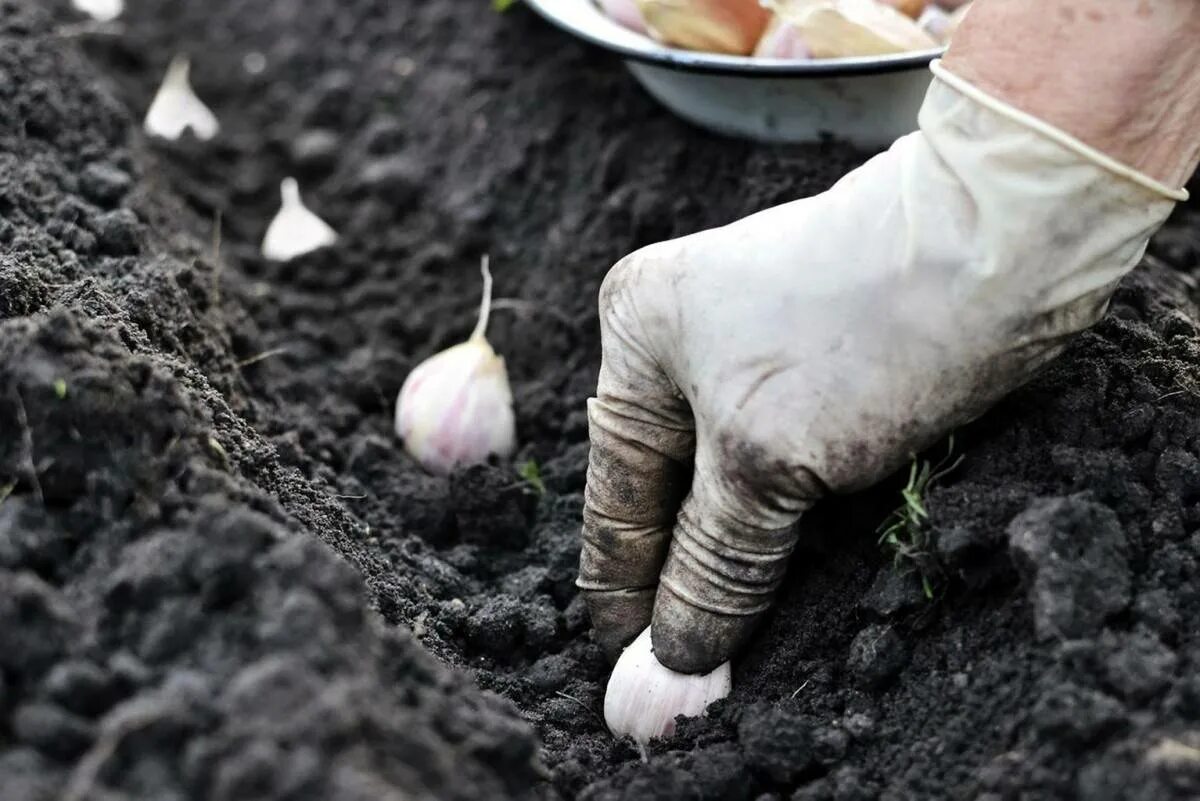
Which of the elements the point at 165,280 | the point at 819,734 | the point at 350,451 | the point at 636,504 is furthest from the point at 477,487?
the point at 819,734

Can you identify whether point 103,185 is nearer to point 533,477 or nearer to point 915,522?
point 533,477

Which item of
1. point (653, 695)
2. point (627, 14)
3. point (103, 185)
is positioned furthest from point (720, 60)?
point (103, 185)

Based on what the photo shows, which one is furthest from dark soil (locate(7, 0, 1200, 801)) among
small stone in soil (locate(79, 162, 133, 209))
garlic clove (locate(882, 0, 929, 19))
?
garlic clove (locate(882, 0, 929, 19))

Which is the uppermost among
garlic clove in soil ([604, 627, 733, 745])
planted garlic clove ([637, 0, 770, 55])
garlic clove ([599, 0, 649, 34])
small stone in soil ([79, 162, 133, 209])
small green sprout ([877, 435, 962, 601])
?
planted garlic clove ([637, 0, 770, 55])

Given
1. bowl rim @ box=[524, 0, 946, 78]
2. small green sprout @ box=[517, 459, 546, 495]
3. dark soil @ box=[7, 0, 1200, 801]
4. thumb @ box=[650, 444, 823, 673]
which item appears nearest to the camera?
dark soil @ box=[7, 0, 1200, 801]

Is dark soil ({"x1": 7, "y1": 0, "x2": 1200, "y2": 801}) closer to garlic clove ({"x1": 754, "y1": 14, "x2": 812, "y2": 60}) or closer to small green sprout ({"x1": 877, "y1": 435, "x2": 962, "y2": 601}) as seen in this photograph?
small green sprout ({"x1": 877, "y1": 435, "x2": 962, "y2": 601})

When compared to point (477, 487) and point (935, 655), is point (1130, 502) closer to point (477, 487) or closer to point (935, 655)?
point (935, 655)

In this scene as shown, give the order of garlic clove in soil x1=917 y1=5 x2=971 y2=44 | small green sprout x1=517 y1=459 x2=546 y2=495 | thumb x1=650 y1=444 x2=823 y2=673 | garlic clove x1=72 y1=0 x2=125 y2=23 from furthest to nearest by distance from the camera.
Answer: garlic clove x1=72 y1=0 x2=125 y2=23 → garlic clove in soil x1=917 y1=5 x2=971 y2=44 → small green sprout x1=517 y1=459 x2=546 y2=495 → thumb x1=650 y1=444 x2=823 y2=673
